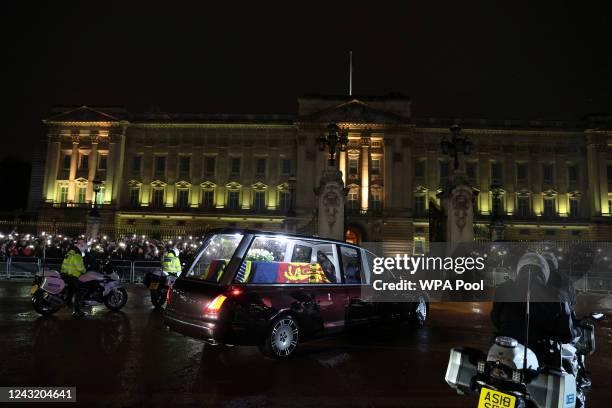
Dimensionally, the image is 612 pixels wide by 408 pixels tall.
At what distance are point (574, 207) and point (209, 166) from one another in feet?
143

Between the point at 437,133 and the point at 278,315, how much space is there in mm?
47588

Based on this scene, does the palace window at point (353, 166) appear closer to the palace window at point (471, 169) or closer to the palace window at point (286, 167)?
the palace window at point (286, 167)

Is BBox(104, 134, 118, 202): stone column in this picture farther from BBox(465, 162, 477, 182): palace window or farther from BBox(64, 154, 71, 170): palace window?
BBox(465, 162, 477, 182): palace window

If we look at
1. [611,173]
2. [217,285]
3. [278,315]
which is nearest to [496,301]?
[278,315]

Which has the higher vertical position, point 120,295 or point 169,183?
point 169,183

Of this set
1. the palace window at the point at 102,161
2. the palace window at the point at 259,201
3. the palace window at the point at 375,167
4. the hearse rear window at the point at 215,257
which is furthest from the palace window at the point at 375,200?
the hearse rear window at the point at 215,257

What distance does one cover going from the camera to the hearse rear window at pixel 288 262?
6025mm

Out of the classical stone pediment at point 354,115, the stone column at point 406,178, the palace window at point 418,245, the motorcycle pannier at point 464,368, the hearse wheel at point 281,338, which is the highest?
the classical stone pediment at point 354,115

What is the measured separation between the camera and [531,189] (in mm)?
49469

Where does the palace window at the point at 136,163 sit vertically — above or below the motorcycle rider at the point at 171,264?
above

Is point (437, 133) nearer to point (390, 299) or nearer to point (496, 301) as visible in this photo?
point (390, 299)

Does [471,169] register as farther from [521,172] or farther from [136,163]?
[136,163]

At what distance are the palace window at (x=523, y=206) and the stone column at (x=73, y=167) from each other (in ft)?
174

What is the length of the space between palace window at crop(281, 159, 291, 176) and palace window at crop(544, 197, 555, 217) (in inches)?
1198
